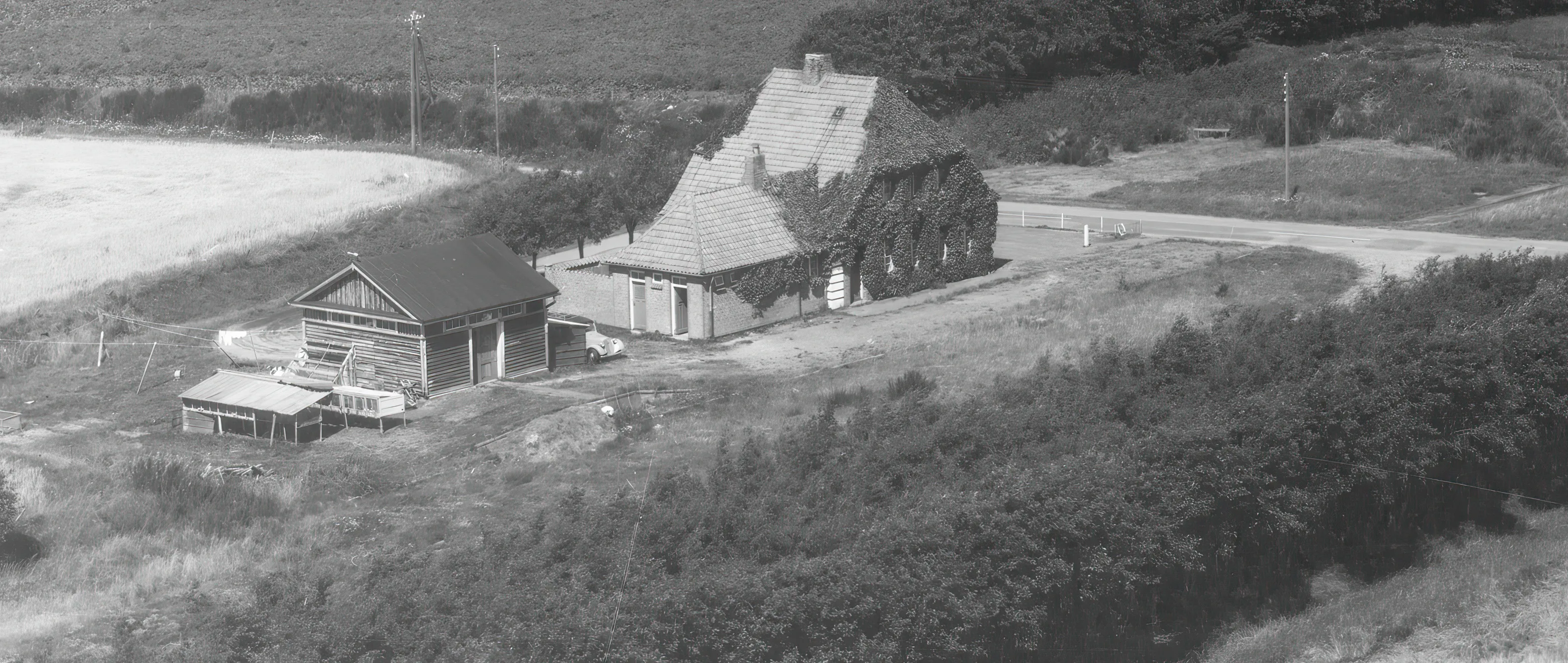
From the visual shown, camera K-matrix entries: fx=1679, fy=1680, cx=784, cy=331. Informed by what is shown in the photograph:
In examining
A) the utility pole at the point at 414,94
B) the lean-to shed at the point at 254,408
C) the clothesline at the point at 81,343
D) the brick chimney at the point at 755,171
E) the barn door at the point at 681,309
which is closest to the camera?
the lean-to shed at the point at 254,408

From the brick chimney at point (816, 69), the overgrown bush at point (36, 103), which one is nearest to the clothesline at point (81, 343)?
the brick chimney at point (816, 69)

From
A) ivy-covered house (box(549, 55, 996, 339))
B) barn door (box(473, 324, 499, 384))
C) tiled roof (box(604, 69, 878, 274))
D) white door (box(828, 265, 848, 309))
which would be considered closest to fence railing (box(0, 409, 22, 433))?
barn door (box(473, 324, 499, 384))

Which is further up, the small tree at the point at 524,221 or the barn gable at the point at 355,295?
the small tree at the point at 524,221

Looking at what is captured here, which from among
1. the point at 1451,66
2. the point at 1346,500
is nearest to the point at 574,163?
the point at 1451,66

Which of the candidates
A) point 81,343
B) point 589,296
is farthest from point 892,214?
point 81,343

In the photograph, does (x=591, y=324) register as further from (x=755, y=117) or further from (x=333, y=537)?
(x=333, y=537)

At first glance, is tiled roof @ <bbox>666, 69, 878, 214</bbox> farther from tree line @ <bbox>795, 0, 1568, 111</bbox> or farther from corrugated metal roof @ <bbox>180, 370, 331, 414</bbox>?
tree line @ <bbox>795, 0, 1568, 111</bbox>

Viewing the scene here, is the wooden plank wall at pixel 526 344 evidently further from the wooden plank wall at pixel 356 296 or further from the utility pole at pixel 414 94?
the utility pole at pixel 414 94
